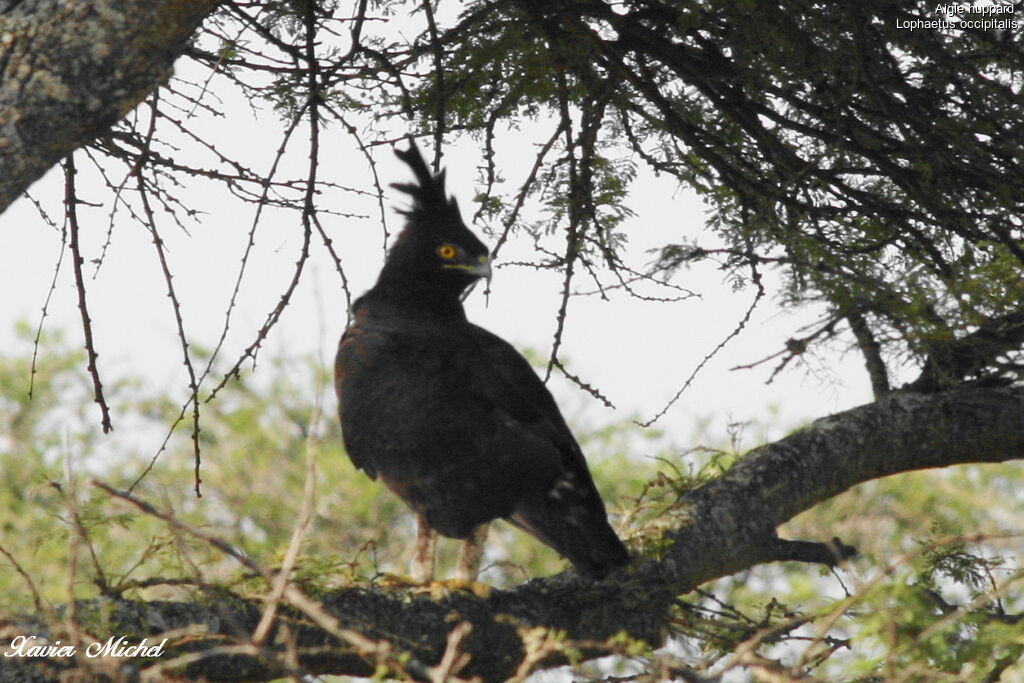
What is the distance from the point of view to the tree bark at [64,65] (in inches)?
101

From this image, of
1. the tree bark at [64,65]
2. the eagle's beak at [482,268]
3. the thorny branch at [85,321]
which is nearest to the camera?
the tree bark at [64,65]

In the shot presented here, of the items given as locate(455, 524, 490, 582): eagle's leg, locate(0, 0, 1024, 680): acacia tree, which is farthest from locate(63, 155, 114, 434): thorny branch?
locate(455, 524, 490, 582): eagle's leg

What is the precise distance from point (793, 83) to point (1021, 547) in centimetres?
194

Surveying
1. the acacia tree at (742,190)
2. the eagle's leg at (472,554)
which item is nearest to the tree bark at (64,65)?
the acacia tree at (742,190)

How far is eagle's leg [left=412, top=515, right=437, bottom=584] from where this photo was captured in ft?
13.1

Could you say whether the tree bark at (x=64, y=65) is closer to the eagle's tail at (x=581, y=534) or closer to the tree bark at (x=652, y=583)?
the tree bark at (x=652, y=583)

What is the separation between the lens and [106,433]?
3.49 m

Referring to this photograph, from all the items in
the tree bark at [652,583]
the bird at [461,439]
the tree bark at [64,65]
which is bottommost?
the tree bark at [652,583]

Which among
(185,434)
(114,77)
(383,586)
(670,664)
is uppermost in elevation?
(185,434)

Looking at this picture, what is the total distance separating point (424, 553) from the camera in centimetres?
407

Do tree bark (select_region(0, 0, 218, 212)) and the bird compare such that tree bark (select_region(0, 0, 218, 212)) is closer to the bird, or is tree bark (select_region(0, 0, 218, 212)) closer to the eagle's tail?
the bird

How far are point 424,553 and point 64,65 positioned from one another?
2.20 meters

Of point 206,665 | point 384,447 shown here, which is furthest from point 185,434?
point 206,665

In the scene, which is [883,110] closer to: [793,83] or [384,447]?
[793,83]
